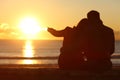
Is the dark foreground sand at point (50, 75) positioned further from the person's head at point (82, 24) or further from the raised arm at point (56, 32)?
the person's head at point (82, 24)

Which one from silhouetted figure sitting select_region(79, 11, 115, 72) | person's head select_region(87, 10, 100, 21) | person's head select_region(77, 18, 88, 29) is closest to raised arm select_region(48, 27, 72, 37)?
person's head select_region(77, 18, 88, 29)

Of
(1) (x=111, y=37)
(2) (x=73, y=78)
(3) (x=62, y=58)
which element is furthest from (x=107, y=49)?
(2) (x=73, y=78)

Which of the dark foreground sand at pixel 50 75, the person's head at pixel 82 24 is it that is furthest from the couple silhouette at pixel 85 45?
the dark foreground sand at pixel 50 75

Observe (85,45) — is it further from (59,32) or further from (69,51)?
(59,32)

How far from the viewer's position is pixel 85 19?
11.8 metres

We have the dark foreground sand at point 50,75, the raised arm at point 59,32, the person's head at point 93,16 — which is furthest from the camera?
the person's head at point 93,16

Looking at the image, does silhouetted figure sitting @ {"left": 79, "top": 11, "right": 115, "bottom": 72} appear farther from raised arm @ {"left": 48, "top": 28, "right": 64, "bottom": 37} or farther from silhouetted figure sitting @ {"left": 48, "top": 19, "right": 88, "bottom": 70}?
raised arm @ {"left": 48, "top": 28, "right": 64, "bottom": 37}

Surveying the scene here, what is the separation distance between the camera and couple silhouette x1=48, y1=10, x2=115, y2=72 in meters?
11.5

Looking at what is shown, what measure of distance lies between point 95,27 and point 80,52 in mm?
645

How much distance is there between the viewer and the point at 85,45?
11641mm

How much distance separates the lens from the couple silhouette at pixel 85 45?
Result: 11492 millimetres

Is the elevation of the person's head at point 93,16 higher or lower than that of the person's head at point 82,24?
higher

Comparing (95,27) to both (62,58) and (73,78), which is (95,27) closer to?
(62,58)

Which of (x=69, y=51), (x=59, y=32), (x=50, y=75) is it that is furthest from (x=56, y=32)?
(x=50, y=75)
